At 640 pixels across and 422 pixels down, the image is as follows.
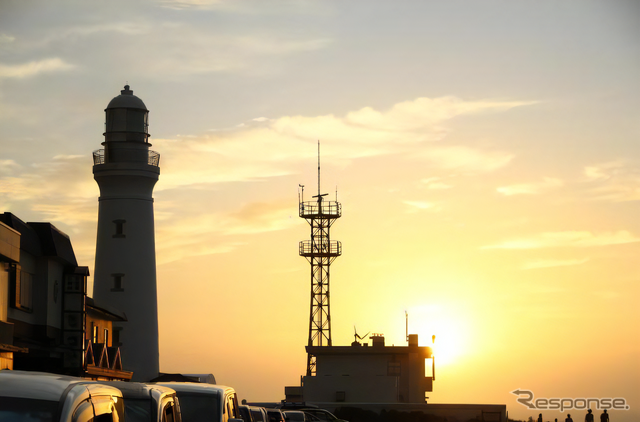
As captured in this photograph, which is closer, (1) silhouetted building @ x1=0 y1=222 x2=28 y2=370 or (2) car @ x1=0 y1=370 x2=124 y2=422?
(2) car @ x1=0 y1=370 x2=124 y2=422

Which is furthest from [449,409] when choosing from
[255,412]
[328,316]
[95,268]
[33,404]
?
[33,404]

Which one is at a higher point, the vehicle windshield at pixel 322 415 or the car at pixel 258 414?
the car at pixel 258 414

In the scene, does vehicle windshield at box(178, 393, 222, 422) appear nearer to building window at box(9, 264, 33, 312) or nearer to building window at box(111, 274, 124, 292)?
building window at box(9, 264, 33, 312)

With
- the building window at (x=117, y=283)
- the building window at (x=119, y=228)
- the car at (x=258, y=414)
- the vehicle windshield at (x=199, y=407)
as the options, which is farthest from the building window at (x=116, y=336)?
the vehicle windshield at (x=199, y=407)

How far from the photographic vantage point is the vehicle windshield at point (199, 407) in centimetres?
1409

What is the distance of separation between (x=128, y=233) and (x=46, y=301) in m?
13.0

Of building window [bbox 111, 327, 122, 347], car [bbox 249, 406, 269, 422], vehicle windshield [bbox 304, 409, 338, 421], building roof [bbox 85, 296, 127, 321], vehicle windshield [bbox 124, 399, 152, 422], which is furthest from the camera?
building window [bbox 111, 327, 122, 347]

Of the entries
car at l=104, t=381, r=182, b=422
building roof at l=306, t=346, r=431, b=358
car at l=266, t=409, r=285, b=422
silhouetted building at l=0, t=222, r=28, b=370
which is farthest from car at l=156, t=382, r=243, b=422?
building roof at l=306, t=346, r=431, b=358

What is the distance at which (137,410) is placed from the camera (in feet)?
33.3

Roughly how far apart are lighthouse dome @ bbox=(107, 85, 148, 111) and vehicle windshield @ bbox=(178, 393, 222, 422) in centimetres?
3669

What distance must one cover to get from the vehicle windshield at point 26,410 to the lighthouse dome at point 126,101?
43540 mm

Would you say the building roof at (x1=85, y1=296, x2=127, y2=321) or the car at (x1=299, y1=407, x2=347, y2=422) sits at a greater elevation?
the building roof at (x1=85, y1=296, x2=127, y2=321)

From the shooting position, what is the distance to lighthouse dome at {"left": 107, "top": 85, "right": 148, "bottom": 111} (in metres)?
49.1

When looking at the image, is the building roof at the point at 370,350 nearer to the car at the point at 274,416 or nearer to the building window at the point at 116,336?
the building window at the point at 116,336
